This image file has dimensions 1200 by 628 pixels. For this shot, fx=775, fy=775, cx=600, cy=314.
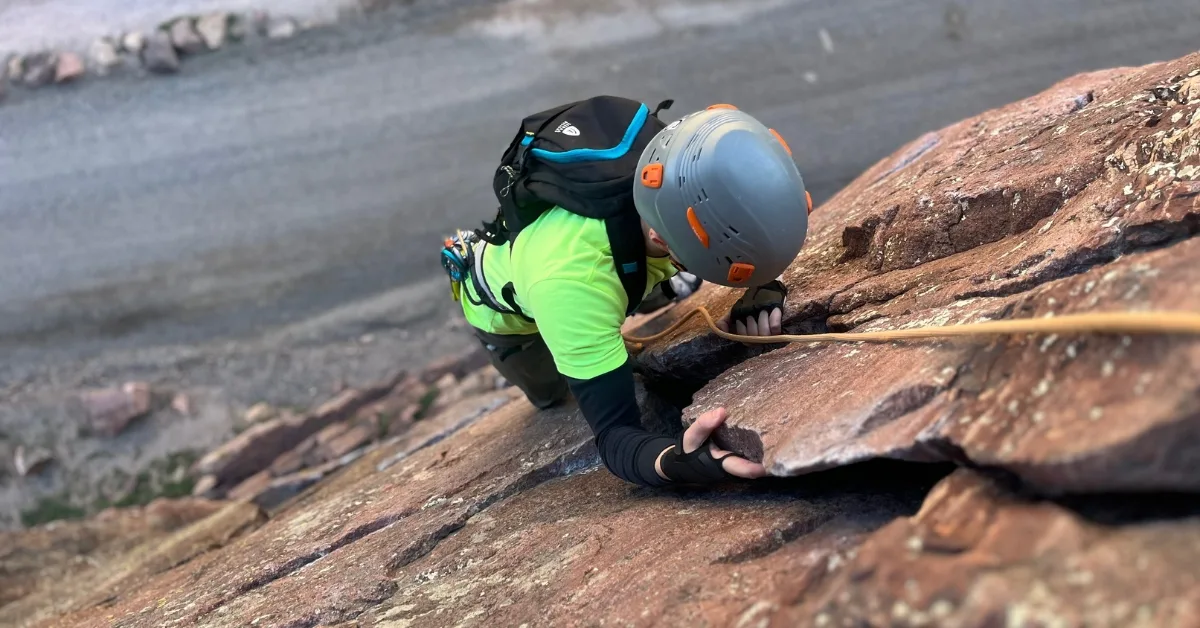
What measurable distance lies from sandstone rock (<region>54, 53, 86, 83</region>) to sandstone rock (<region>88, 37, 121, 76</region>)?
15cm

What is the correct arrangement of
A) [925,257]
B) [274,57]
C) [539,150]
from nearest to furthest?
[539,150] < [925,257] < [274,57]

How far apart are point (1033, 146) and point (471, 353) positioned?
17.8ft

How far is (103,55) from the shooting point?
973cm

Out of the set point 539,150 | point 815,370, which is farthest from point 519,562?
point 539,150

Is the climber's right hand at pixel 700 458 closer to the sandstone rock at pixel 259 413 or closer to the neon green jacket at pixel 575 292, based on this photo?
the neon green jacket at pixel 575 292

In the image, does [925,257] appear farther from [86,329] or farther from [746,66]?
[86,329]

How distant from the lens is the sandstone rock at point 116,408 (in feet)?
24.1

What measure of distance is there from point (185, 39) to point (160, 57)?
39 centimetres

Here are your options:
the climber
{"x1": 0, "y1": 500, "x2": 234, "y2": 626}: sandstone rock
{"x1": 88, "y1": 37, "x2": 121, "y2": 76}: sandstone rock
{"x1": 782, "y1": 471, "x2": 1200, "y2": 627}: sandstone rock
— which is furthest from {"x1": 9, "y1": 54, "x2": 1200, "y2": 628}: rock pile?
{"x1": 88, "y1": 37, "x2": 121, "y2": 76}: sandstone rock

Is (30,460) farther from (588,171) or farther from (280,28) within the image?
(588,171)

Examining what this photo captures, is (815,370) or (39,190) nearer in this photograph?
(815,370)

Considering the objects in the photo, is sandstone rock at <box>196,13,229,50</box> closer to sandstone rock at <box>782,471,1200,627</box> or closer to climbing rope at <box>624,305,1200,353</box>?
climbing rope at <box>624,305,1200,353</box>

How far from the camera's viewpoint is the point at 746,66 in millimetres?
9109

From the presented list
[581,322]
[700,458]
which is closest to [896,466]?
[700,458]
